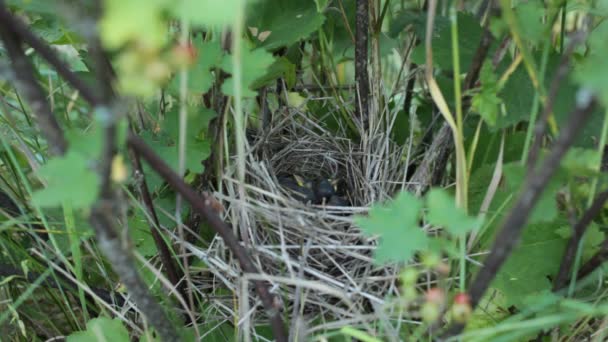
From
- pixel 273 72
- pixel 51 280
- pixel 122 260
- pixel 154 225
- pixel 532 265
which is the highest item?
pixel 273 72

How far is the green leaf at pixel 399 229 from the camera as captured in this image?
2.60 ft

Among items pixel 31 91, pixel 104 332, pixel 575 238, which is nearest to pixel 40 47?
pixel 31 91

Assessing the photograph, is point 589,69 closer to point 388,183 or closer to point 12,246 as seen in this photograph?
point 388,183

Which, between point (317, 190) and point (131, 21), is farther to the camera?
point (317, 190)

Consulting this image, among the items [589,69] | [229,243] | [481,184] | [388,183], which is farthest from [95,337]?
[589,69]

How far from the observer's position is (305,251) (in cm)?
131

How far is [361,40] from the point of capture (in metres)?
1.54

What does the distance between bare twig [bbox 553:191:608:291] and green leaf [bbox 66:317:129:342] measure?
89 centimetres

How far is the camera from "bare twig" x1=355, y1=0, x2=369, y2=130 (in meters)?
1.51

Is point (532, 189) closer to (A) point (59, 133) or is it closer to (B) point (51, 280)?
(A) point (59, 133)

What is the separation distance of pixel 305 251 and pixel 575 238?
0.53 m

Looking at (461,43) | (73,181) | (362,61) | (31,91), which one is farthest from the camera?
(362,61)

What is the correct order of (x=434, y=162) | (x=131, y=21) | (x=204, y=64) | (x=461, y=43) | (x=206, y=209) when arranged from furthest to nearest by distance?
(x=434, y=162)
(x=461, y=43)
(x=204, y=64)
(x=206, y=209)
(x=131, y=21)

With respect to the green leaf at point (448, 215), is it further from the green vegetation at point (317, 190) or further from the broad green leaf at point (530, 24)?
the broad green leaf at point (530, 24)
